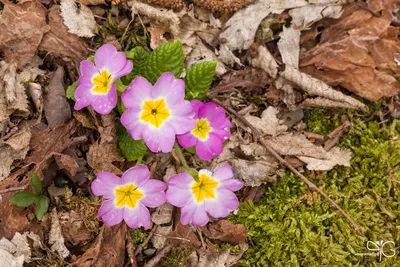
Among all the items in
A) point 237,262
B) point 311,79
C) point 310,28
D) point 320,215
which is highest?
point 310,28

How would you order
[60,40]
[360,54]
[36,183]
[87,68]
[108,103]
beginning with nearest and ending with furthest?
1. [108,103]
2. [87,68]
3. [36,183]
4. [60,40]
5. [360,54]

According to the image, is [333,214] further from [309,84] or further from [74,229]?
[74,229]

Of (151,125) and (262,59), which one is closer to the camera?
(151,125)

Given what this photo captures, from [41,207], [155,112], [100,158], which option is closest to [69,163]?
[100,158]

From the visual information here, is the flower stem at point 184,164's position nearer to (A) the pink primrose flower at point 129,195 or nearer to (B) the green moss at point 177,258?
(A) the pink primrose flower at point 129,195

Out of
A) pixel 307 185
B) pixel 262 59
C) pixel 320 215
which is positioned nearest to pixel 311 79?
pixel 262 59

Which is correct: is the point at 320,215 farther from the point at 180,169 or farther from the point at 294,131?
the point at 180,169

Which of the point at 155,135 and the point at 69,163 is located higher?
the point at 155,135

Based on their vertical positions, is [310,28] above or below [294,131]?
above
